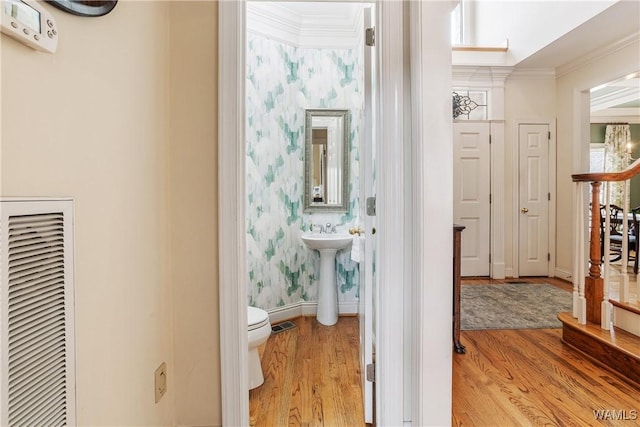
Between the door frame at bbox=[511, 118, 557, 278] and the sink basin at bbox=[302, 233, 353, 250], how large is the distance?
2.86 meters

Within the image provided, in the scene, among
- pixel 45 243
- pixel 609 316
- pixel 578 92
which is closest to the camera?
pixel 45 243

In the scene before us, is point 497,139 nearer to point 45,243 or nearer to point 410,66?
point 410,66

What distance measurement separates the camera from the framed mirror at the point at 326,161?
3000mm

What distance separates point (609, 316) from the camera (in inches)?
86.2

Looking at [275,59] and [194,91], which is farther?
[275,59]

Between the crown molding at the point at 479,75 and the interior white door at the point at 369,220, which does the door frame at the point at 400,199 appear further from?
the crown molding at the point at 479,75

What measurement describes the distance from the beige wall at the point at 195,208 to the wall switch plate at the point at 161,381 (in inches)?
2.5

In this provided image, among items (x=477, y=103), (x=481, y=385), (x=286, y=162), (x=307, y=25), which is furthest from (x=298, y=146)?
(x=477, y=103)

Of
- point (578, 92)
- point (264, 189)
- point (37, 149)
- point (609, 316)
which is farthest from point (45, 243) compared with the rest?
point (578, 92)

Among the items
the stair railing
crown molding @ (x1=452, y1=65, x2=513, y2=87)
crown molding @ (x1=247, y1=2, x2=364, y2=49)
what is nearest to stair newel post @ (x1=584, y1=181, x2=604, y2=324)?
the stair railing

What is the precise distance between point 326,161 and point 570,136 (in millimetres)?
3392

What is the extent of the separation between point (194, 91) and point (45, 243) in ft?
2.76

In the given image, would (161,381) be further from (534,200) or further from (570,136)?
(570,136)

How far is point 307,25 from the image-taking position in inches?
113
